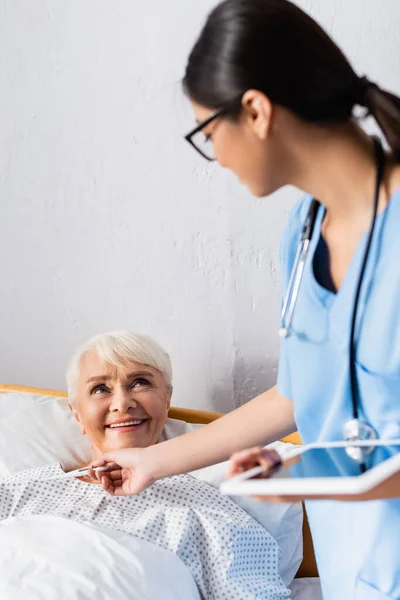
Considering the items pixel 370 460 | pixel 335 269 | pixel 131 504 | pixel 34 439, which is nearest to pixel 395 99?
pixel 335 269

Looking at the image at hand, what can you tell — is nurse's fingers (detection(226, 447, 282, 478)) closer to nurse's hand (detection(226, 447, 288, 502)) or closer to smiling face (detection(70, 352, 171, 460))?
nurse's hand (detection(226, 447, 288, 502))

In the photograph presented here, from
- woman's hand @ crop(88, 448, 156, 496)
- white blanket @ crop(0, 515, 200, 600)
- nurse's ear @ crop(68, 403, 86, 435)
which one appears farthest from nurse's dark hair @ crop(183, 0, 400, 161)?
nurse's ear @ crop(68, 403, 86, 435)

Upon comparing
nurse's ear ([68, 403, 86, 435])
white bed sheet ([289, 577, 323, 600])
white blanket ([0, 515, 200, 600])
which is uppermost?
nurse's ear ([68, 403, 86, 435])

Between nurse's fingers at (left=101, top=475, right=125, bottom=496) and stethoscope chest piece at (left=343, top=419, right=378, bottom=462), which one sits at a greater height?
stethoscope chest piece at (left=343, top=419, right=378, bottom=462)

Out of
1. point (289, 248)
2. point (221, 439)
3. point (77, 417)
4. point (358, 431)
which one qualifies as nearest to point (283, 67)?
point (289, 248)

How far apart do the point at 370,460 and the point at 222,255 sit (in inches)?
43.1

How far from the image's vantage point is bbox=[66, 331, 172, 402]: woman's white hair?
5.79 feet

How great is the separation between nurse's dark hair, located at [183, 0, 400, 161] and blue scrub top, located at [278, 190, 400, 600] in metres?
0.11

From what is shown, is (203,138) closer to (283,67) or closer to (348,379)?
(283,67)

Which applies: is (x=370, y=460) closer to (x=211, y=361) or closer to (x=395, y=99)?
(x=395, y=99)

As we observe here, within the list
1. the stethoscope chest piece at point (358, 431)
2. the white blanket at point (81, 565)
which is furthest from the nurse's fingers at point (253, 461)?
the white blanket at point (81, 565)

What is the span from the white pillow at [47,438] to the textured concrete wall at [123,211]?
238 mm

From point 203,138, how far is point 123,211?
1.11 meters

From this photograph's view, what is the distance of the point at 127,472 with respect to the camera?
1193 millimetres
